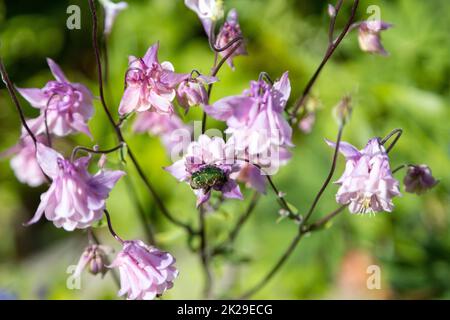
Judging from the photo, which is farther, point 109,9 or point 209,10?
point 109,9

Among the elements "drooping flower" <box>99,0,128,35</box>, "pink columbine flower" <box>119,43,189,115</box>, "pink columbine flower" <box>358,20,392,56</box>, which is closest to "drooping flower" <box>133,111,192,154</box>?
"drooping flower" <box>99,0,128,35</box>

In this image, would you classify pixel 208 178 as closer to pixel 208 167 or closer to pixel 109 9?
pixel 208 167

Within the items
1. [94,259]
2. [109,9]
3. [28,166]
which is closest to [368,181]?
[94,259]

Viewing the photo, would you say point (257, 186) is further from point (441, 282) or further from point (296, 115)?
point (441, 282)

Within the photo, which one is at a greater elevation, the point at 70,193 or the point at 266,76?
the point at 266,76

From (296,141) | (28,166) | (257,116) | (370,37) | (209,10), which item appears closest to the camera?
(257,116)

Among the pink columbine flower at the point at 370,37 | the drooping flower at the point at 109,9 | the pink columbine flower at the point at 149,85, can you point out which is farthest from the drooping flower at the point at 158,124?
the pink columbine flower at the point at 370,37
